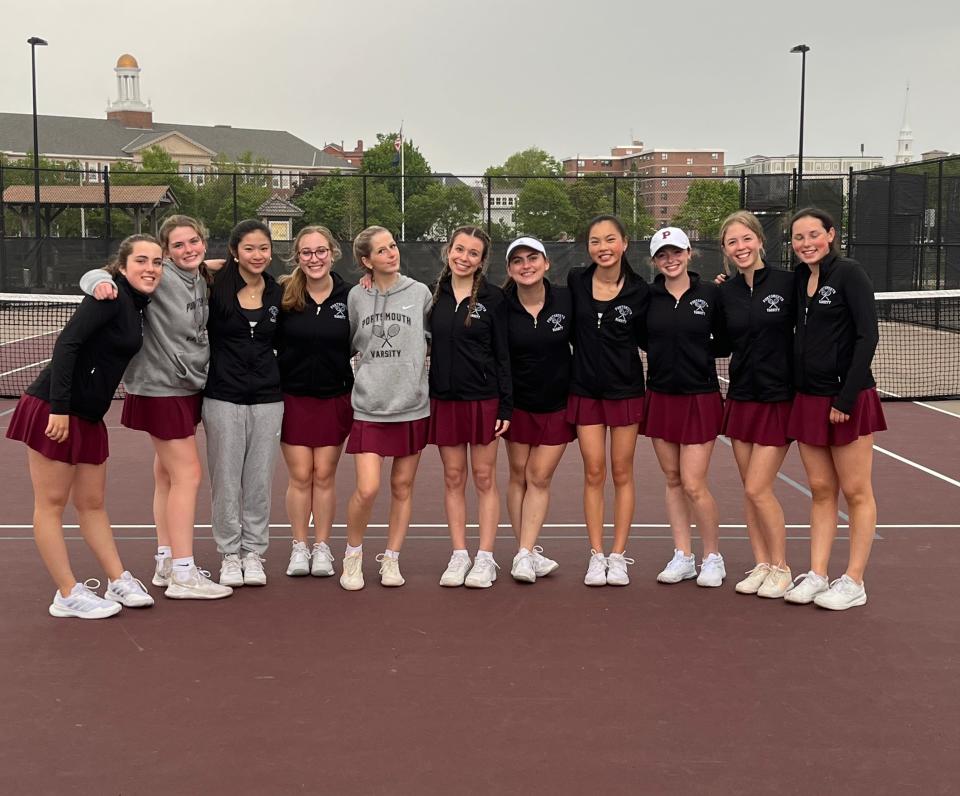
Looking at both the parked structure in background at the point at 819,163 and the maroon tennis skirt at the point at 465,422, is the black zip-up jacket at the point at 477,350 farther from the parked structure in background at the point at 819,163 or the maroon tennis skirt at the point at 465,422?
the parked structure in background at the point at 819,163

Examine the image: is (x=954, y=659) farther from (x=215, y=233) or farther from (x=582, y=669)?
(x=215, y=233)

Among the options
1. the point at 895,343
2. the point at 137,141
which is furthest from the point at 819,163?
the point at 895,343

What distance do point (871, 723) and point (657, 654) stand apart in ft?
2.94

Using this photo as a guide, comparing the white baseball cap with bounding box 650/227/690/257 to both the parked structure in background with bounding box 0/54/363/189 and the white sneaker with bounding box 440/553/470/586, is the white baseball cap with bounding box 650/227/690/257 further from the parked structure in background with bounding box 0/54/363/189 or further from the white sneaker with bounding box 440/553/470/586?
the parked structure in background with bounding box 0/54/363/189

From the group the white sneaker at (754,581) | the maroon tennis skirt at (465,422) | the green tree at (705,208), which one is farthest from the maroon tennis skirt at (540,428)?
the green tree at (705,208)

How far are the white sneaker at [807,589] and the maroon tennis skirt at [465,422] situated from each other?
4.95 ft

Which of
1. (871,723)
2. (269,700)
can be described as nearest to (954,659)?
(871,723)

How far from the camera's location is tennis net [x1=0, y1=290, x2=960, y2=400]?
12.7m

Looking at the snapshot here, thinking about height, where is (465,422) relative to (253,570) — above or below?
above

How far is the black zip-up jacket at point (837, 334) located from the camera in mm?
4645

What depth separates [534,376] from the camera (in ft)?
17.1

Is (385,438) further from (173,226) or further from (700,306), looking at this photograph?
(700,306)

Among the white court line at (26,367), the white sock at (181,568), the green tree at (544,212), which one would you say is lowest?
the white court line at (26,367)

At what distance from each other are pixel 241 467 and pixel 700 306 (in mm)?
2230
